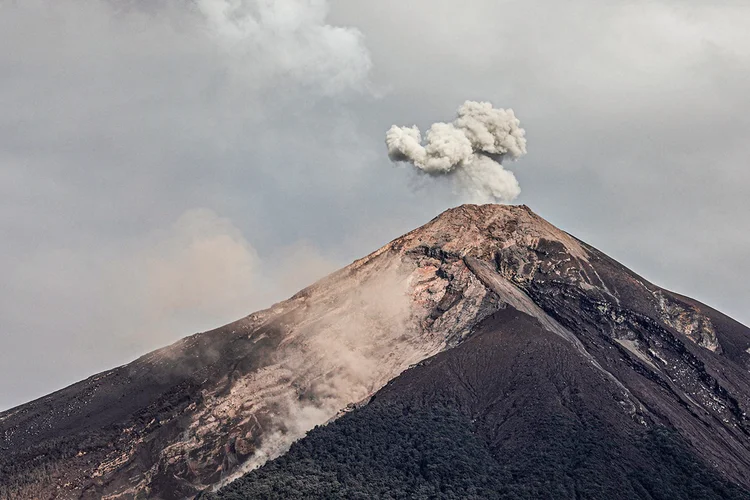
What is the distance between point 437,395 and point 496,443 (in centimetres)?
758

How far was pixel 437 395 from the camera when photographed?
90250 mm

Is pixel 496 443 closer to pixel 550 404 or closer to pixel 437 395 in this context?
pixel 550 404

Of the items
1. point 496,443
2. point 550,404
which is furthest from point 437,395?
point 550,404

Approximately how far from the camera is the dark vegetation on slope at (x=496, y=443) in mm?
78438

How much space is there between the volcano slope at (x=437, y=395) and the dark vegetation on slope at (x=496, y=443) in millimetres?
174

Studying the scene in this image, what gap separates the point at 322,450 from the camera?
278 feet

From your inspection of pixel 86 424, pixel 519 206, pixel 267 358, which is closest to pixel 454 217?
pixel 519 206

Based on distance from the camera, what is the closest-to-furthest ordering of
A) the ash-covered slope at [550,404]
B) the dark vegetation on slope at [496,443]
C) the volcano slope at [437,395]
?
1. the dark vegetation on slope at [496,443]
2. the ash-covered slope at [550,404]
3. the volcano slope at [437,395]

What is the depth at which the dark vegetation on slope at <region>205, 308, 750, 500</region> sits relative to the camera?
257 feet

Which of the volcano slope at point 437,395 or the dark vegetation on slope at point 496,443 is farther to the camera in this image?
the volcano slope at point 437,395

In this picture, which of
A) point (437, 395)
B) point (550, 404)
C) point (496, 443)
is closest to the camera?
point (496, 443)

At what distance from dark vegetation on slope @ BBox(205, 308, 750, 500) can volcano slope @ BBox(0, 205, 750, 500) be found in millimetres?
174

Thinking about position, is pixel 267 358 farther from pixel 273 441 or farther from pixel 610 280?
pixel 610 280

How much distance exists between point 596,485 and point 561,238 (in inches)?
1693
